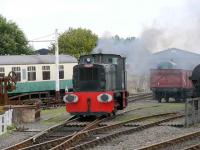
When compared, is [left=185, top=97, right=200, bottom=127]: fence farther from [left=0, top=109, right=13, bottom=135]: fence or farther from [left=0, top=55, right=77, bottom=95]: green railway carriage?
[left=0, top=55, right=77, bottom=95]: green railway carriage

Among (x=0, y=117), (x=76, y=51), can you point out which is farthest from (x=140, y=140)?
(x=76, y=51)

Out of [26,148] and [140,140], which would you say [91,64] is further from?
[26,148]

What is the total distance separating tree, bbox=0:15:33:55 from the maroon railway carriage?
1930 centimetres

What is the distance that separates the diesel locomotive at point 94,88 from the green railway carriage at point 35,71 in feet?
30.2

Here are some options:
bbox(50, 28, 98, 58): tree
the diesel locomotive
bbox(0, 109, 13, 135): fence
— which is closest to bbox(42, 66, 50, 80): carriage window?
the diesel locomotive

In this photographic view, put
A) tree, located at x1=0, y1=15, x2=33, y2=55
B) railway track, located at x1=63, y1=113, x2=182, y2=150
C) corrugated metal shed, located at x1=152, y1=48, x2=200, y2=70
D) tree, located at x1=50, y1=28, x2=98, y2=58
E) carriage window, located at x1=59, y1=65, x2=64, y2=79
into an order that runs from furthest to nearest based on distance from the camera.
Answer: tree, located at x1=50, y1=28, x2=98, y2=58 < tree, located at x1=0, y1=15, x2=33, y2=55 < carriage window, located at x1=59, y1=65, x2=64, y2=79 < corrugated metal shed, located at x1=152, y1=48, x2=200, y2=70 < railway track, located at x1=63, y1=113, x2=182, y2=150

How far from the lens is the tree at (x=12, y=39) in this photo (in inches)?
1972

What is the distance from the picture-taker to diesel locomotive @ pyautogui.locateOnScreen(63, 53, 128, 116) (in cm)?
2044

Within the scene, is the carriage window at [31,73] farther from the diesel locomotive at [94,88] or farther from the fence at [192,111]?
the fence at [192,111]

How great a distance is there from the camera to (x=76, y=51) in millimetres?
58188

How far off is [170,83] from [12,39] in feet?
67.8

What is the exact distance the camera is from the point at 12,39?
166ft

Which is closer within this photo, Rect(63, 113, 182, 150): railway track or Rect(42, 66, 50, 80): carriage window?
Rect(63, 113, 182, 150): railway track

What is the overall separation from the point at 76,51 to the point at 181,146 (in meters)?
45.2
